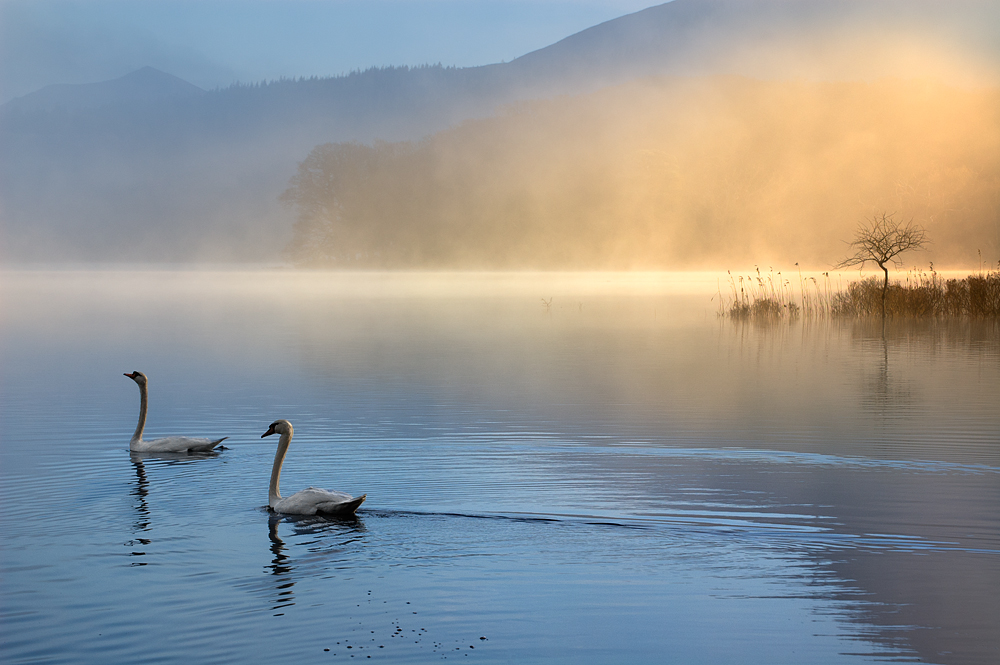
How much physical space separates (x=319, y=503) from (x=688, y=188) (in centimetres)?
11282

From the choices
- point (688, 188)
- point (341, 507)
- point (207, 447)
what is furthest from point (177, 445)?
point (688, 188)

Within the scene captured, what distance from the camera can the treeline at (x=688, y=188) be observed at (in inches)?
4232

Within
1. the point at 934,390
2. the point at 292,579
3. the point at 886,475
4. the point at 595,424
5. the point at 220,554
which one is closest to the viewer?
the point at 292,579

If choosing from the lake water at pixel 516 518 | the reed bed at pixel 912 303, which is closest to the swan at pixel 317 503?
the lake water at pixel 516 518

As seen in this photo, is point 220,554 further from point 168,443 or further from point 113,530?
point 168,443

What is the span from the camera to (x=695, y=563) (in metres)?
8.20

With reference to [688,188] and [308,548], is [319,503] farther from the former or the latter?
[688,188]

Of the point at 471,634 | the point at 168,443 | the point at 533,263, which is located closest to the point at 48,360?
the point at 168,443

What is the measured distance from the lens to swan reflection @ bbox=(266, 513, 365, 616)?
→ 7.73 m

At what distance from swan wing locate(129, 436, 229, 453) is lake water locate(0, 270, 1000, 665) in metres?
0.20

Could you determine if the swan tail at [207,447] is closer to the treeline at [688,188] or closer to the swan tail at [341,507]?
the swan tail at [341,507]

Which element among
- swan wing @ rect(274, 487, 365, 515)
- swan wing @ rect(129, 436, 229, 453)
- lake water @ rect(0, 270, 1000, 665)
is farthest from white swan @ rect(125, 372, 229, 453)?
Answer: swan wing @ rect(274, 487, 365, 515)

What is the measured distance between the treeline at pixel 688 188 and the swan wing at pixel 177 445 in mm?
90641

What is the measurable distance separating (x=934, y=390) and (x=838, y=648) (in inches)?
535
